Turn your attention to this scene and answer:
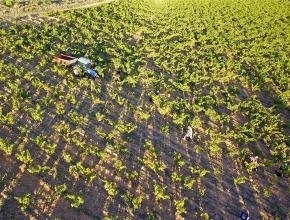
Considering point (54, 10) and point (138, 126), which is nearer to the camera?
point (138, 126)

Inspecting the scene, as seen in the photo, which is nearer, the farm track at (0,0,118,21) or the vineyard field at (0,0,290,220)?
the vineyard field at (0,0,290,220)

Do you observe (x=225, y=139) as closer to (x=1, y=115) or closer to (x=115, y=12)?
(x=1, y=115)

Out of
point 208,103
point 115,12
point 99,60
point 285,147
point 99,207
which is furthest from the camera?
→ point 115,12

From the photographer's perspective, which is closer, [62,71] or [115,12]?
[62,71]

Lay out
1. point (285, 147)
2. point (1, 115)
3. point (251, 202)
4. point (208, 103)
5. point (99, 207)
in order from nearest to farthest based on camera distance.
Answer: point (99, 207)
point (251, 202)
point (1, 115)
point (285, 147)
point (208, 103)

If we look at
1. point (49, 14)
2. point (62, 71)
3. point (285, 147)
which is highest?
point (285, 147)

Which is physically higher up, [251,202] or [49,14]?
[251,202]

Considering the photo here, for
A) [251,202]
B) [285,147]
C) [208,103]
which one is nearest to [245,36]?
[208,103]

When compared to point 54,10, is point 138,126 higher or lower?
higher

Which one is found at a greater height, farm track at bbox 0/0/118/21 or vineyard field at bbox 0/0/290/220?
vineyard field at bbox 0/0/290/220

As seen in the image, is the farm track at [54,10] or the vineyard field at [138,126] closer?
the vineyard field at [138,126]

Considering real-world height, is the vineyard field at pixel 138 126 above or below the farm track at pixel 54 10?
above
